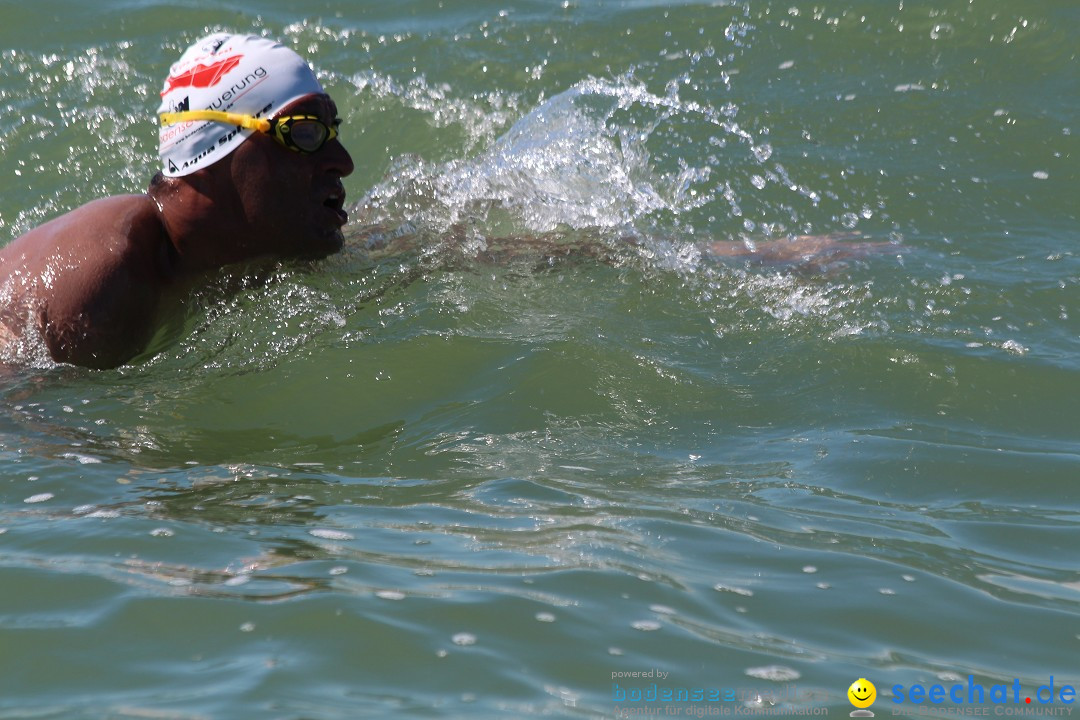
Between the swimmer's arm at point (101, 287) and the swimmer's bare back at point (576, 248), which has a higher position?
the swimmer's bare back at point (576, 248)

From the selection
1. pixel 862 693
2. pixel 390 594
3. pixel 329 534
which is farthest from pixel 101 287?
pixel 862 693

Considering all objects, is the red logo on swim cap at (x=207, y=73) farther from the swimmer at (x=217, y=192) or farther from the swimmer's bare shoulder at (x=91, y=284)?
the swimmer's bare shoulder at (x=91, y=284)

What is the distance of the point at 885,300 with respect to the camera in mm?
5074

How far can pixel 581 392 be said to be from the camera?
439 cm

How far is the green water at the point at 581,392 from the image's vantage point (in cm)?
262

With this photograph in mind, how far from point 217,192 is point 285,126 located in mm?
341

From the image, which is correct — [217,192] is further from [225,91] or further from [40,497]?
[40,497]

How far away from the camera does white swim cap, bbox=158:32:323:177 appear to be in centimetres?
447

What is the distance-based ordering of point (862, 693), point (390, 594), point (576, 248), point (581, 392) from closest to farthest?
point (862, 693)
point (390, 594)
point (581, 392)
point (576, 248)

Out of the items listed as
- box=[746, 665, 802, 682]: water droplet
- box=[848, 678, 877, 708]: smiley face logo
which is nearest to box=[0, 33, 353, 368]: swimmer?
box=[746, 665, 802, 682]: water droplet

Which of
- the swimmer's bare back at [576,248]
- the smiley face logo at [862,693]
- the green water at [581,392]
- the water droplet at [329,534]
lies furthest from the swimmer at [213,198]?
the smiley face logo at [862,693]

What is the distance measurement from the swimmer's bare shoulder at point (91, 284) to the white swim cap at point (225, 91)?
28 cm

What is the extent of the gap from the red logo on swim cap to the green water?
0.71 meters

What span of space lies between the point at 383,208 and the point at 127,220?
1.45 metres
